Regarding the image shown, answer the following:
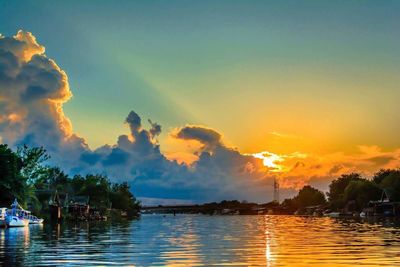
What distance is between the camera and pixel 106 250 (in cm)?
4250

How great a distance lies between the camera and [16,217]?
9362 cm

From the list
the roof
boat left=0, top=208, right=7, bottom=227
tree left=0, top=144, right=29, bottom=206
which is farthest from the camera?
the roof

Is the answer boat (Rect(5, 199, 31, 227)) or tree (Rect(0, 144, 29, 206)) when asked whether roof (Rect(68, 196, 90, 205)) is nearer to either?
tree (Rect(0, 144, 29, 206))

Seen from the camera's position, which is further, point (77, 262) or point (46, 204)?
point (46, 204)

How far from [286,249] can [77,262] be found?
1743 centimetres

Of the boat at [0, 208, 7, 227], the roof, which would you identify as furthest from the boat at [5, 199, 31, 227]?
the roof

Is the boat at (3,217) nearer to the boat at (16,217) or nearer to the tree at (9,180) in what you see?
the boat at (16,217)

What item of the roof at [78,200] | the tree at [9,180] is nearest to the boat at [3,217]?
the tree at [9,180]

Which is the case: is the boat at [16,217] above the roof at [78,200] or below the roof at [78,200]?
below

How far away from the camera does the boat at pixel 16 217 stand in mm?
90938

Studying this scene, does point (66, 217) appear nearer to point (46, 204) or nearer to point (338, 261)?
point (46, 204)

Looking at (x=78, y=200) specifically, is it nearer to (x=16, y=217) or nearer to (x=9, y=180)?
(x=9, y=180)

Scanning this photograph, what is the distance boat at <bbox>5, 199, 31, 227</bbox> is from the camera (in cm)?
9094

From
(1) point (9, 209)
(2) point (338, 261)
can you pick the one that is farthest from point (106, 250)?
(1) point (9, 209)
